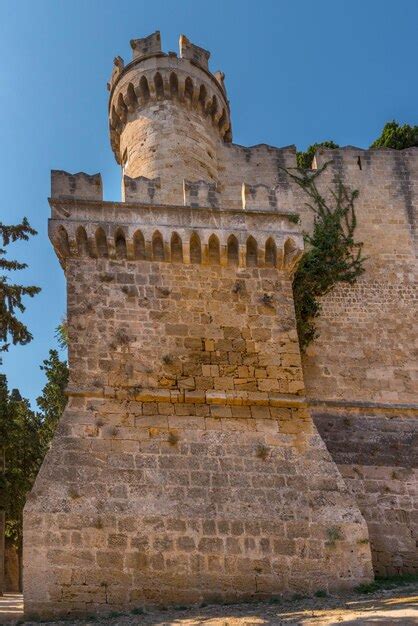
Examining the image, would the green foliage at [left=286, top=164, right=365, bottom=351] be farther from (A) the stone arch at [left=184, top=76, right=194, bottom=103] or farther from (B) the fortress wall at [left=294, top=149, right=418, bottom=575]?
(A) the stone arch at [left=184, top=76, right=194, bottom=103]

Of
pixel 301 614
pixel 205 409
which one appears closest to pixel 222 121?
pixel 205 409

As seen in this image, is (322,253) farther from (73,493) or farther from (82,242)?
(73,493)

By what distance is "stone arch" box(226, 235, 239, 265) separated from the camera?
12164 mm

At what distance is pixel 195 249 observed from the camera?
39.7ft

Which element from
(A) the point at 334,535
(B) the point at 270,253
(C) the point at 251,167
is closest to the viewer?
(A) the point at 334,535

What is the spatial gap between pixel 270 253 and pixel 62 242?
3143 mm

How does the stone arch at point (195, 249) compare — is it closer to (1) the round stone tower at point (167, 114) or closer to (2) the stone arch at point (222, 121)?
(1) the round stone tower at point (167, 114)

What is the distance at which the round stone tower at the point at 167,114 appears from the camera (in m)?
14.7

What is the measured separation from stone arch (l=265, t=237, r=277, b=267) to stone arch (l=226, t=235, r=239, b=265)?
1.54ft

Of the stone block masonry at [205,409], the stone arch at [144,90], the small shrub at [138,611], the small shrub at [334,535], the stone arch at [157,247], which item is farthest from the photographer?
the stone arch at [144,90]

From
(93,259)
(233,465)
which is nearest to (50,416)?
(93,259)

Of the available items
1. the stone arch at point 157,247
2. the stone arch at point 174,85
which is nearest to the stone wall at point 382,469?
the stone arch at point 157,247

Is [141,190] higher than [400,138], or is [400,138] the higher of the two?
[400,138]

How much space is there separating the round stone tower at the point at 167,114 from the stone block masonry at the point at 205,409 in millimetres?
56
